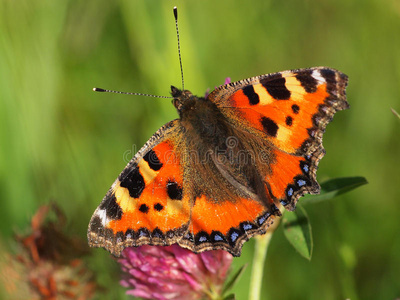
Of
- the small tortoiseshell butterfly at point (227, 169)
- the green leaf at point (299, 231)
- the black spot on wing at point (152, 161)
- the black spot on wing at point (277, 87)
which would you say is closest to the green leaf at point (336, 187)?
the green leaf at point (299, 231)

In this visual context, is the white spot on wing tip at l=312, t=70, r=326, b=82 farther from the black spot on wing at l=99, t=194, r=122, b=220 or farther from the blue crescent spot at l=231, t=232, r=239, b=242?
the black spot on wing at l=99, t=194, r=122, b=220

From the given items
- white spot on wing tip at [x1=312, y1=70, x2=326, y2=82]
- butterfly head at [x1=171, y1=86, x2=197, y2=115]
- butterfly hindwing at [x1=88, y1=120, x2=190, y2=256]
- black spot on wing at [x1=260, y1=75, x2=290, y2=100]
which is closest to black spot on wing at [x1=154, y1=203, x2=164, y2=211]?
butterfly hindwing at [x1=88, y1=120, x2=190, y2=256]

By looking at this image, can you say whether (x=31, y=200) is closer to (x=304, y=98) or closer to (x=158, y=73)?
(x=158, y=73)

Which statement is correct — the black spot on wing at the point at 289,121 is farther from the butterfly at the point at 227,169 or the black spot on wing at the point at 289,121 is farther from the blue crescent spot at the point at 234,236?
the blue crescent spot at the point at 234,236

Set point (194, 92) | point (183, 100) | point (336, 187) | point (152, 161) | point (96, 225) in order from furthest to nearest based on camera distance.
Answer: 1. point (194, 92)
2. point (183, 100)
3. point (336, 187)
4. point (152, 161)
5. point (96, 225)

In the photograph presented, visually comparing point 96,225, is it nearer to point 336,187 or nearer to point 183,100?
point 183,100

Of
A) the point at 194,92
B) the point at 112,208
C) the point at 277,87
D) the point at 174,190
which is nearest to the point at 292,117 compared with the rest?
the point at 277,87

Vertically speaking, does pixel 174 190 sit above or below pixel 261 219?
above
